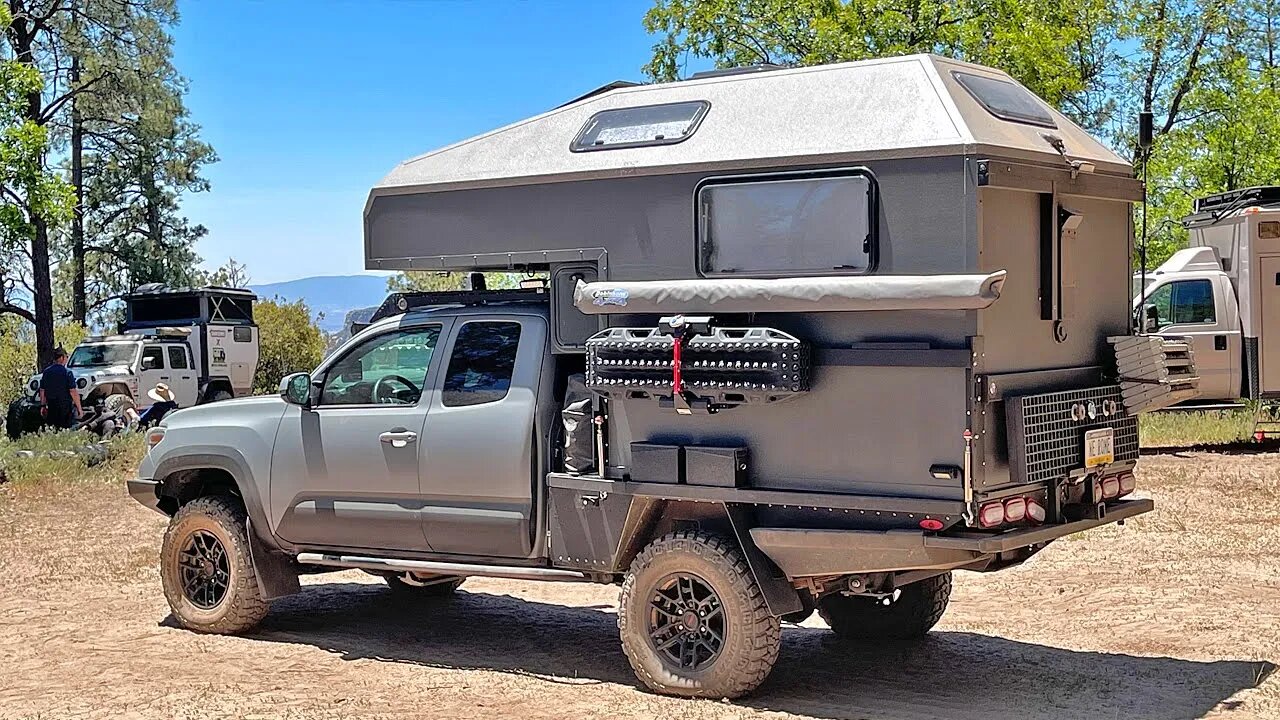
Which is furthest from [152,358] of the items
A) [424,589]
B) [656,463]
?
[656,463]

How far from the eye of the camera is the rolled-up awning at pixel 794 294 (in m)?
6.16

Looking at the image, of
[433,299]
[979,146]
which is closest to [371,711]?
[433,299]

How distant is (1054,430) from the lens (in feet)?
21.9

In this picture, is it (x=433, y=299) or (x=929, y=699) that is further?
(x=433, y=299)

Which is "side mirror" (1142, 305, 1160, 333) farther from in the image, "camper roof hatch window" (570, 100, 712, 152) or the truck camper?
"camper roof hatch window" (570, 100, 712, 152)

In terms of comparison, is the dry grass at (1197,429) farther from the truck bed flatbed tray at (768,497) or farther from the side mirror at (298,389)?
the side mirror at (298,389)

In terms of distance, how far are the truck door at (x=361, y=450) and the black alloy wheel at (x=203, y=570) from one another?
2.15ft

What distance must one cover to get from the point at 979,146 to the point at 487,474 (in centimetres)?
309

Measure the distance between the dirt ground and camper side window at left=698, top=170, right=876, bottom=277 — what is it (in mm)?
2110

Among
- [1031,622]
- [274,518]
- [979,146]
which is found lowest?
[1031,622]

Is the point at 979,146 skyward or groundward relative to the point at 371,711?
skyward

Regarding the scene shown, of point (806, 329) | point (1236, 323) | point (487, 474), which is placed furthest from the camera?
point (1236, 323)

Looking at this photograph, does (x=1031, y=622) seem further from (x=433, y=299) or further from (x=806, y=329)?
(x=433, y=299)

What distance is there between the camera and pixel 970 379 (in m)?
6.21
